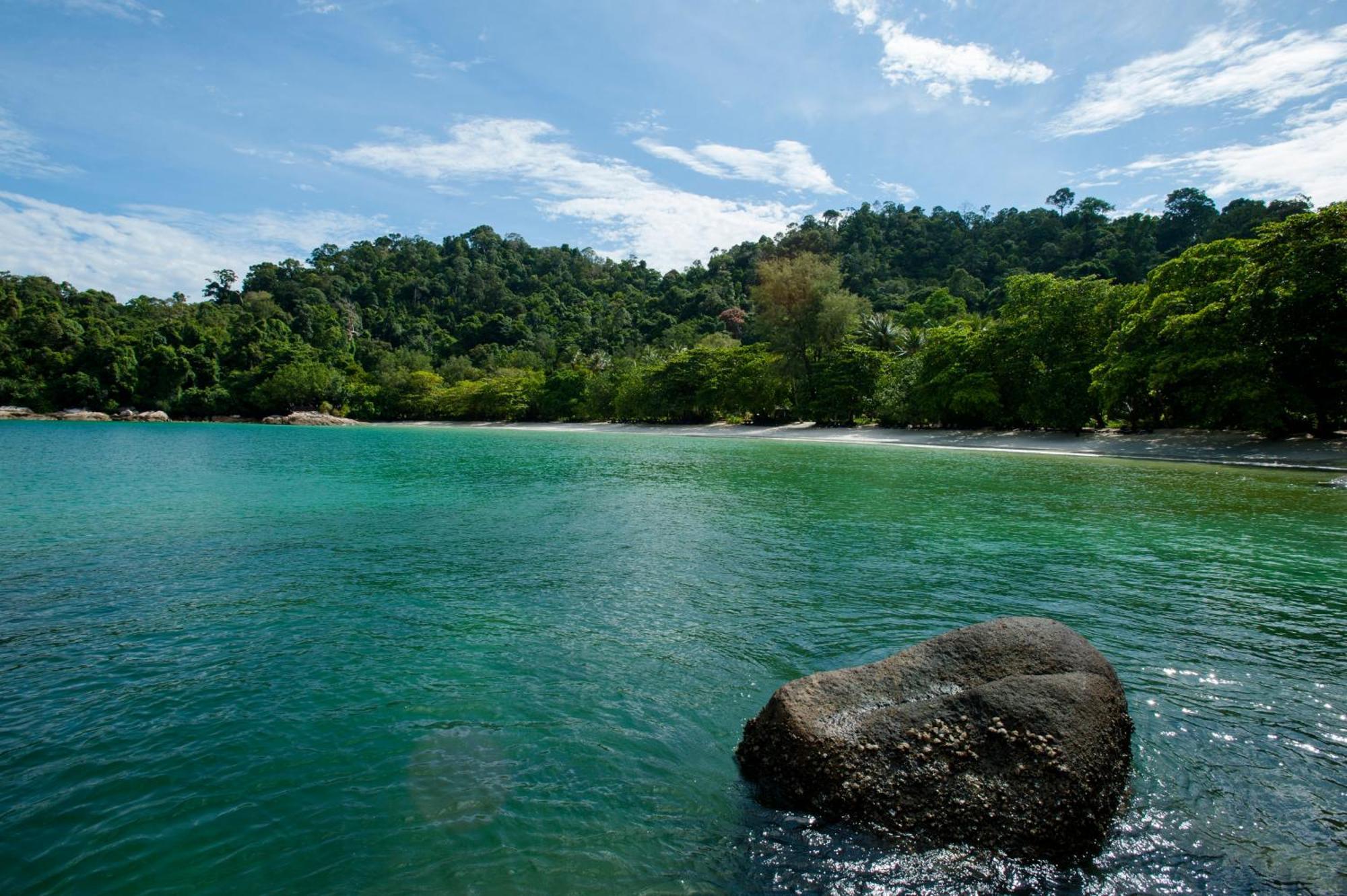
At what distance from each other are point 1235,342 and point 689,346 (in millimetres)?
72515

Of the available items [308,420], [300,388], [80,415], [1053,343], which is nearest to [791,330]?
[1053,343]

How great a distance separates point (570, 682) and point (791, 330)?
6032 cm

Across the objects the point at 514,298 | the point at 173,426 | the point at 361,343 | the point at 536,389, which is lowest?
the point at 173,426

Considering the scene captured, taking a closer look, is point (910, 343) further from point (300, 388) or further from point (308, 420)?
point (300, 388)

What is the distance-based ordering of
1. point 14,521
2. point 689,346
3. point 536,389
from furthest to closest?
point 689,346 → point 536,389 → point 14,521

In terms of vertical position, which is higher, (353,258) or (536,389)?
(353,258)

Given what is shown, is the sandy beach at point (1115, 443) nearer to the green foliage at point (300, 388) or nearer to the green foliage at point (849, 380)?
the green foliage at point (849, 380)

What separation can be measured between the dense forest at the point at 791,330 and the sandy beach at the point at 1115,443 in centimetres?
123

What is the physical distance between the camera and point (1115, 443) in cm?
3747

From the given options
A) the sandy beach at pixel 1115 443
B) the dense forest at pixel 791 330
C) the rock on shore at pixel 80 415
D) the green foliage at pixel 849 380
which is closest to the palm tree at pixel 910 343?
the dense forest at pixel 791 330

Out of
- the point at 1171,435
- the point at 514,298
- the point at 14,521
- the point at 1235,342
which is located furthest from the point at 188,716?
the point at 514,298

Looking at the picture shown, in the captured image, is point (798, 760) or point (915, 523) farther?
point (915, 523)

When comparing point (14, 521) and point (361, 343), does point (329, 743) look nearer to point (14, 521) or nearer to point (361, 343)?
point (14, 521)

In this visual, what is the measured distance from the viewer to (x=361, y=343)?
373ft
